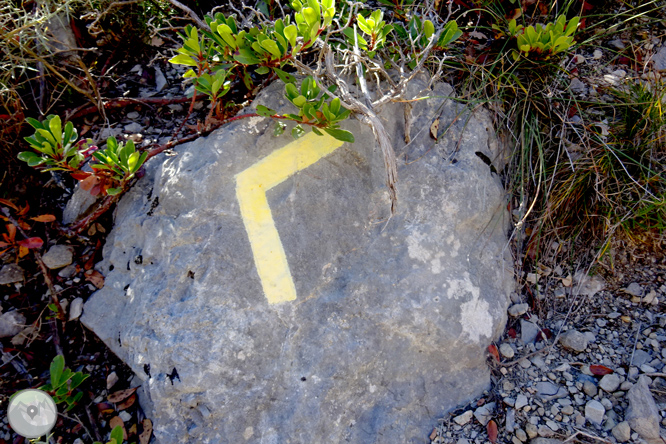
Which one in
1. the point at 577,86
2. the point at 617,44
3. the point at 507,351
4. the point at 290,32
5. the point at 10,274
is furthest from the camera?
the point at 617,44

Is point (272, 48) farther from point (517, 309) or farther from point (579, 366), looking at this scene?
point (579, 366)

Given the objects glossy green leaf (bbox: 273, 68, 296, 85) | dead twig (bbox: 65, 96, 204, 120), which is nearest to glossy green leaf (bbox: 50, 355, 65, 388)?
dead twig (bbox: 65, 96, 204, 120)

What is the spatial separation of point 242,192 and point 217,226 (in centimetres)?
17

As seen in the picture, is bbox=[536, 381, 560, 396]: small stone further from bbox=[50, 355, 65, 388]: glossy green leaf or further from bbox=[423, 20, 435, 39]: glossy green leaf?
bbox=[50, 355, 65, 388]: glossy green leaf

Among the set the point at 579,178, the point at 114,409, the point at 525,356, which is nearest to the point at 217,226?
the point at 114,409

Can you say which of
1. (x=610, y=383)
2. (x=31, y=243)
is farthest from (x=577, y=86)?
(x=31, y=243)

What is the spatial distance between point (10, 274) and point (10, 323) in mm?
221

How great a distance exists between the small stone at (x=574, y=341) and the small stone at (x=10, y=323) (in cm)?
234

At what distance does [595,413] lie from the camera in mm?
1833

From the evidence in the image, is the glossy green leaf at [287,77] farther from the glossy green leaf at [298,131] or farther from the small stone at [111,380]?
the small stone at [111,380]

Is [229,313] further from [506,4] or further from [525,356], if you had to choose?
[506,4]

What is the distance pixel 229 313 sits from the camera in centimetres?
186

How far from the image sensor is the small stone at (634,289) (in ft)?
7.32
